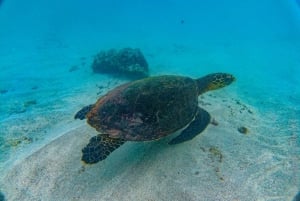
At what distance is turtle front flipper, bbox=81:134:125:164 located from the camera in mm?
4723

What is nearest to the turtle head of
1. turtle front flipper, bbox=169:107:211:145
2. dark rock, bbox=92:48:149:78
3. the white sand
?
turtle front flipper, bbox=169:107:211:145

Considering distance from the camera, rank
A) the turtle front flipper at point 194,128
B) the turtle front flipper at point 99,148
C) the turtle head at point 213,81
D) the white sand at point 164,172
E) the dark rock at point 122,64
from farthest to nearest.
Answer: the dark rock at point 122,64 → the turtle head at point 213,81 → the turtle front flipper at point 194,128 → the white sand at point 164,172 → the turtle front flipper at point 99,148

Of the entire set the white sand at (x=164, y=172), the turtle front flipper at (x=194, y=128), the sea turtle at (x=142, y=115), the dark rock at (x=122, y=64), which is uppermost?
the sea turtle at (x=142, y=115)

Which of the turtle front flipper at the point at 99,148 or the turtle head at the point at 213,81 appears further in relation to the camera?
the turtle head at the point at 213,81

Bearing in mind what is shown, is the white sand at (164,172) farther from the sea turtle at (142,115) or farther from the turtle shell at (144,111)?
the turtle shell at (144,111)

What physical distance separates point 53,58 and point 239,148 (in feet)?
58.5

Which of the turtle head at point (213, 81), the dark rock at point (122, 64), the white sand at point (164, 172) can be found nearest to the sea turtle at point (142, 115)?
the white sand at point (164, 172)

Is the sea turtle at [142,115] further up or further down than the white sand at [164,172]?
further up

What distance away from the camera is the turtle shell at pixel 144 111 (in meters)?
5.02

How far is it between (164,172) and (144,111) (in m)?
1.25

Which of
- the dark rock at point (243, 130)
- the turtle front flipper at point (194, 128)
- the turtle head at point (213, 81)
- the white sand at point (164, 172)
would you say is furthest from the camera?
the dark rock at point (243, 130)

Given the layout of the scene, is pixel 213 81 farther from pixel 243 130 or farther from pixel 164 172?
pixel 164 172

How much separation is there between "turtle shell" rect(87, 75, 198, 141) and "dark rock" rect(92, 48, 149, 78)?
685 cm

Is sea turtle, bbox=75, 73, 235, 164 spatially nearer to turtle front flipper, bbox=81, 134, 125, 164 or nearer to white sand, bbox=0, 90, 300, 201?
turtle front flipper, bbox=81, 134, 125, 164
